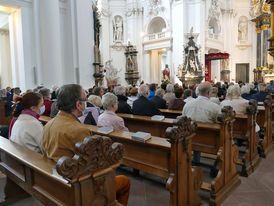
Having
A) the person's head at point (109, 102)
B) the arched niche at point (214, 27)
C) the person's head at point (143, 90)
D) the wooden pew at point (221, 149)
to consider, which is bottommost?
the wooden pew at point (221, 149)

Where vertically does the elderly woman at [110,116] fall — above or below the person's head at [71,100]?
below

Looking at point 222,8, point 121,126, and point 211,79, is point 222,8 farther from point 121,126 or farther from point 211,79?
point 121,126

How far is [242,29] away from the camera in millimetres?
22703

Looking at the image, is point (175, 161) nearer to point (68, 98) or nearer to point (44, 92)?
point (68, 98)

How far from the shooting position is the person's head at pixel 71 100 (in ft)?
6.11

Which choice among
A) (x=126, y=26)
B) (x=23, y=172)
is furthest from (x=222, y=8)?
(x=23, y=172)

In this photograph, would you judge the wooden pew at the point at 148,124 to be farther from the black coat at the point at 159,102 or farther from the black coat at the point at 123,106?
the black coat at the point at 159,102

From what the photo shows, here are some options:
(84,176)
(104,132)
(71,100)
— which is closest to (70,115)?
(71,100)

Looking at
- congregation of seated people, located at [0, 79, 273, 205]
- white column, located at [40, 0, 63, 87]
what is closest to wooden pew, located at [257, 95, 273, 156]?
congregation of seated people, located at [0, 79, 273, 205]

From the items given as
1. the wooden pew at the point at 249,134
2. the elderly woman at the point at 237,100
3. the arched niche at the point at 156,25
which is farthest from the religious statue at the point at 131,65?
the wooden pew at the point at 249,134

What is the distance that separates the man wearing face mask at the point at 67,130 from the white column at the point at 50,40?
284 inches

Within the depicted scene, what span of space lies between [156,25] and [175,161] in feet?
68.3

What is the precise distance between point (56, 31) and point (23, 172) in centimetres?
753

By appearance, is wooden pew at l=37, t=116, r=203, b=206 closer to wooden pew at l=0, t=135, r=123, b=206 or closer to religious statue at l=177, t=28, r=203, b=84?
wooden pew at l=0, t=135, r=123, b=206
